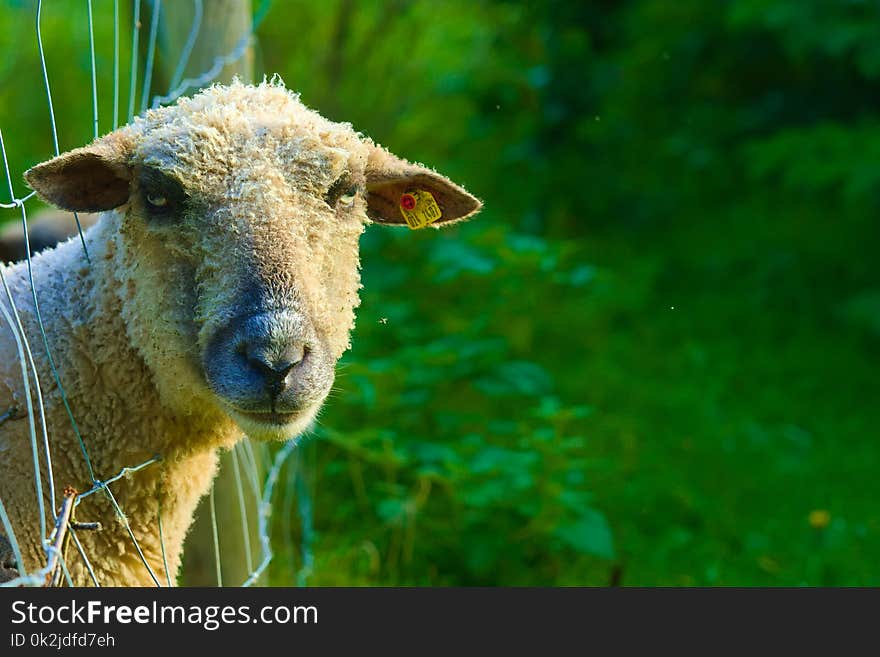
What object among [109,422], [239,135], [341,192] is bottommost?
[109,422]

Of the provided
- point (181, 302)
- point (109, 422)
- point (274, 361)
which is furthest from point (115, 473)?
point (274, 361)

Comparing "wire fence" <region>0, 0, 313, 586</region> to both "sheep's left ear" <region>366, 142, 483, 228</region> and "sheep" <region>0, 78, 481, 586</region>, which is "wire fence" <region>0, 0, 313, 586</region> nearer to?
"sheep" <region>0, 78, 481, 586</region>

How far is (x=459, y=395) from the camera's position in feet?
18.9

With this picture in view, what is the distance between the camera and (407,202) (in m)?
2.75

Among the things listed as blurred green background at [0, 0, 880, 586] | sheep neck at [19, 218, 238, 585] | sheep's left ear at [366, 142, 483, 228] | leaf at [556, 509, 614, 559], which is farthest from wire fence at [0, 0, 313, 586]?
leaf at [556, 509, 614, 559]

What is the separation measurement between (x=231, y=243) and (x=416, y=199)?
2.18 feet

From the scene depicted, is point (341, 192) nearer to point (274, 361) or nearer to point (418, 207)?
point (418, 207)

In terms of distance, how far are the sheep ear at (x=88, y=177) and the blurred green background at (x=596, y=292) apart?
143 centimetres

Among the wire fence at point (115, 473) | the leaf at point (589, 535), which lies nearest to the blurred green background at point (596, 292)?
the leaf at point (589, 535)

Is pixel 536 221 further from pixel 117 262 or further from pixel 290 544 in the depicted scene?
pixel 117 262

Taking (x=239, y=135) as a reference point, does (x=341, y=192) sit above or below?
below

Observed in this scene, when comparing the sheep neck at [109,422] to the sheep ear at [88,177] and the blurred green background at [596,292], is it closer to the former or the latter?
the sheep ear at [88,177]

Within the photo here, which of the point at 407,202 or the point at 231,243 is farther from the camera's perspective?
the point at 407,202

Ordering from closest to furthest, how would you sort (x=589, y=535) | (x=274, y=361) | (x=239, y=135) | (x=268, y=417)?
(x=274, y=361)
(x=268, y=417)
(x=239, y=135)
(x=589, y=535)
